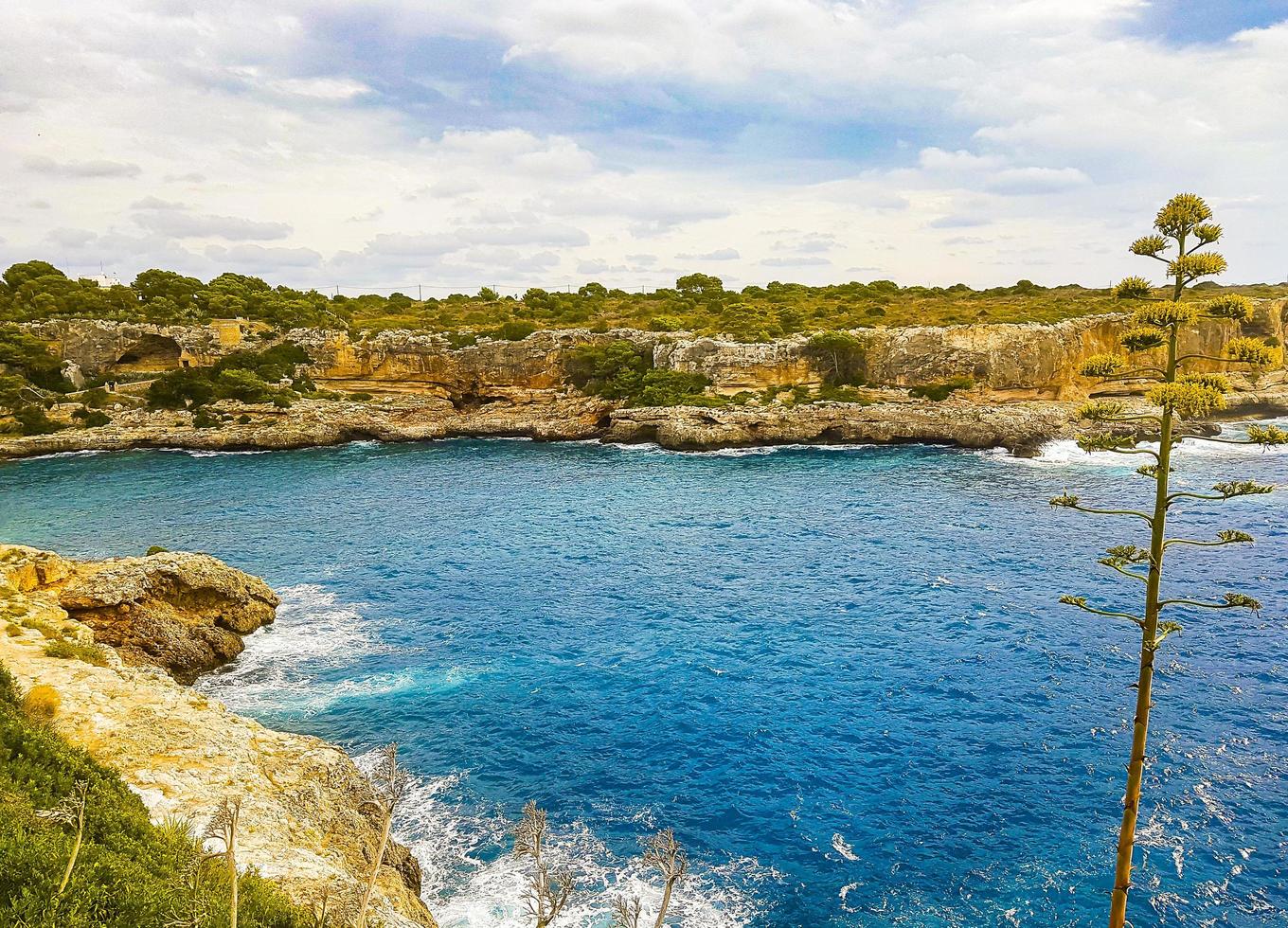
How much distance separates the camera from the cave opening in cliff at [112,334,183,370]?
77688 mm

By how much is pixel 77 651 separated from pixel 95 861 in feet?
37.1

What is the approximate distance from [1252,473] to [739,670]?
145 feet

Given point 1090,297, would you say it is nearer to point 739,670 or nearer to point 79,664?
point 739,670

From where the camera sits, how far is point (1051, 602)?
91.5 ft

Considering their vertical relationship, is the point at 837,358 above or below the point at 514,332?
below

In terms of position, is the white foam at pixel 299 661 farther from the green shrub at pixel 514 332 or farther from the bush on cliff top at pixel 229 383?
the green shrub at pixel 514 332

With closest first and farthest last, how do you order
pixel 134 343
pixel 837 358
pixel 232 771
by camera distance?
pixel 232 771 → pixel 837 358 → pixel 134 343

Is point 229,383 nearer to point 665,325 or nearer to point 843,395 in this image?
point 665,325

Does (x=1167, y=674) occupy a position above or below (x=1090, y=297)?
below

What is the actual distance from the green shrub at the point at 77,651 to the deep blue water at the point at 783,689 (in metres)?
4.59

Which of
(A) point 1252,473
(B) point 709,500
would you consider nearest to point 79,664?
(B) point 709,500

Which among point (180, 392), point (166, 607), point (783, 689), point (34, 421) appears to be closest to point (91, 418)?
point (34, 421)

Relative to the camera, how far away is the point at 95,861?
8164mm

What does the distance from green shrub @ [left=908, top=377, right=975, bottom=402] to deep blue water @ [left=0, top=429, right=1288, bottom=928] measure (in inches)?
922
